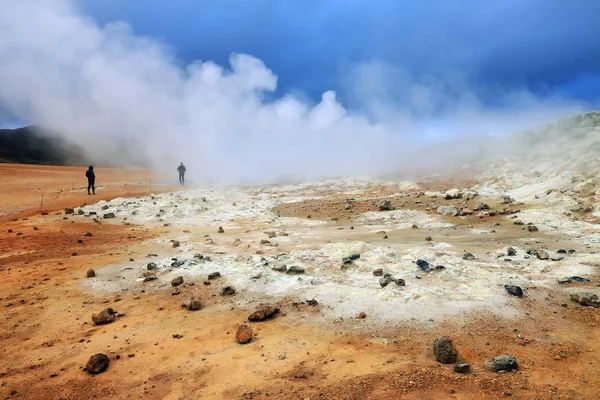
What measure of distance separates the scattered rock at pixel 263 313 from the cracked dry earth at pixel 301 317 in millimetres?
71

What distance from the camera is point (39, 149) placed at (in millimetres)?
64938

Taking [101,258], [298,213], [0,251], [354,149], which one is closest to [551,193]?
[298,213]

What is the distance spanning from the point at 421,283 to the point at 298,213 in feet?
32.0

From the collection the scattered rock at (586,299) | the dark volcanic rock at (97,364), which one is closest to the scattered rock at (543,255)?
the scattered rock at (586,299)

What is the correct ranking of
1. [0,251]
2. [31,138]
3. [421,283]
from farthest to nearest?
[31,138]
[0,251]
[421,283]

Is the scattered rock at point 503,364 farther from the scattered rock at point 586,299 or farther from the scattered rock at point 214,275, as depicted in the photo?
the scattered rock at point 214,275

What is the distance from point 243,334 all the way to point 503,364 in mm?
2832

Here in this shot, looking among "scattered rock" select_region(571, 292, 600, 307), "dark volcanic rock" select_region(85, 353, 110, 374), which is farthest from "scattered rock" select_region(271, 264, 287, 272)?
"scattered rock" select_region(571, 292, 600, 307)

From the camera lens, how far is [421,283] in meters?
6.00

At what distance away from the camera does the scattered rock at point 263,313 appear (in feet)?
16.9

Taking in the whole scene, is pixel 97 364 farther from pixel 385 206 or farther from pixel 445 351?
pixel 385 206

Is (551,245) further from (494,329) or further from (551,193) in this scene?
(551,193)

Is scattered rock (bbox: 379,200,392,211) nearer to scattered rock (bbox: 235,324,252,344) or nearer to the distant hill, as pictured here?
scattered rock (bbox: 235,324,252,344)

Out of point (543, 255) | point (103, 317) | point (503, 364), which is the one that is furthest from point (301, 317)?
point (543, 255)
